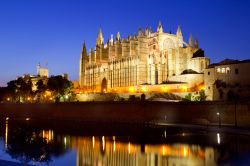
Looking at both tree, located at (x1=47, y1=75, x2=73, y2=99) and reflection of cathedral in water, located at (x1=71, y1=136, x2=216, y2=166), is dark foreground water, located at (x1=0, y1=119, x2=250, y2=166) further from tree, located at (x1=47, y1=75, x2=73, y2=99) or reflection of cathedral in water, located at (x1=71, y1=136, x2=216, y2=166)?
tree, located at (x1=47, y1=75, x2=73, y2=99)

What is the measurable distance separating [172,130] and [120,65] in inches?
1301

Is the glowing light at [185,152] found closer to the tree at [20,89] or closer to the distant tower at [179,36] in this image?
the distant tower at [179,36]

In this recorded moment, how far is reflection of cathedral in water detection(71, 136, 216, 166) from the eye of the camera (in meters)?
15.5

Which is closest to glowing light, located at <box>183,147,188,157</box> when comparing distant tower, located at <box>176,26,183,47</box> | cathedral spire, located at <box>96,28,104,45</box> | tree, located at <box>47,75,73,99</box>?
tree, located at <box>47,75,73,99</box>

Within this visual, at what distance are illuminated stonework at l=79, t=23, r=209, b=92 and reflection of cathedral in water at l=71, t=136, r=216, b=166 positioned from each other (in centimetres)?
2611

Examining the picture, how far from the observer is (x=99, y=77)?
65062mm

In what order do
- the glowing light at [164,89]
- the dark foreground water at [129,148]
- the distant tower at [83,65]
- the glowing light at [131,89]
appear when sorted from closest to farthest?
the dark foreground water at [129,148], the glowing light at [164,89], the glowing light at [131,89], the distant tower at [83,65]

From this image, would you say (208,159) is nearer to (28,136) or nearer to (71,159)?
(71,159)

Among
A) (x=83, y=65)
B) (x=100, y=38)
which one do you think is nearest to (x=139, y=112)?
(x=83, y=65)

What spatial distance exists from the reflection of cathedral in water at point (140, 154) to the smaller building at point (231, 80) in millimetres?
18242

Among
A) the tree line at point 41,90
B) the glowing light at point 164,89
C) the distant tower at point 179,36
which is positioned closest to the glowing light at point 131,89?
the glowing light at point 164,89

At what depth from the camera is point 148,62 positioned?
55062mm

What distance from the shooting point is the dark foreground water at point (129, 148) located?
1589 centimetres

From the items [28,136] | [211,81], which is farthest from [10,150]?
[211,81]
